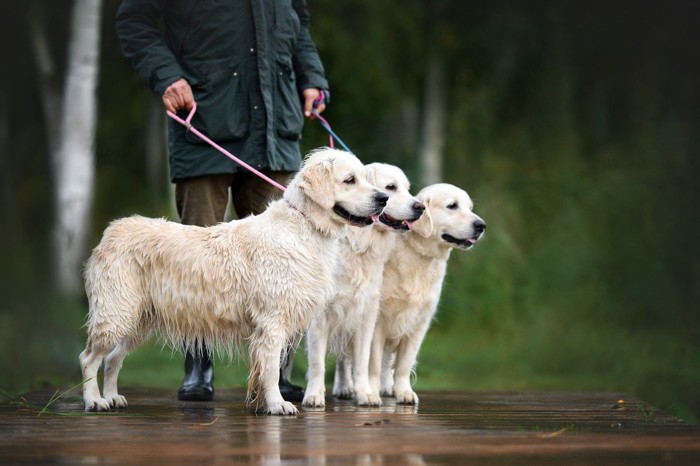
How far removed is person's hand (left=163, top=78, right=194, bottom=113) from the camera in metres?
5.46

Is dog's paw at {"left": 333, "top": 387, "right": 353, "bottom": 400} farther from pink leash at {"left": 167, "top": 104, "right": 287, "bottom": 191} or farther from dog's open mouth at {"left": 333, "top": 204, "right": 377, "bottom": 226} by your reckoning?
dog's open mouth at {"left": 333, "top": 204, "right": 377, "bottom": 226}

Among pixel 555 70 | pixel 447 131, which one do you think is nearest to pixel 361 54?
pixel 447 131

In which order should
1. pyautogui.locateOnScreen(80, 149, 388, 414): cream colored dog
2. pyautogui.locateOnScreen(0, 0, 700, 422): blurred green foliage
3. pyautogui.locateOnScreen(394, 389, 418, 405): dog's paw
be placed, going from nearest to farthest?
pyautogui.locateOnScreen(80, 149, 388, 414): cream colored dog < pyautogui.locateOnScreen(394, 389, 418, 405): dog's paw < pyautogui.locateOnScreen(0, 0, 700, 422): blurred green foliage

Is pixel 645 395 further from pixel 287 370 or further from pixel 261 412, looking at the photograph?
pixel 261 412

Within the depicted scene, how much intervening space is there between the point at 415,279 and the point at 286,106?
1.14 meters

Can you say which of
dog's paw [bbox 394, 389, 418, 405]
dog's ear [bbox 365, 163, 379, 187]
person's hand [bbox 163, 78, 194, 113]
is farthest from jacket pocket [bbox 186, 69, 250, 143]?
dog's paw [bbox 394, 389, 418, 405]

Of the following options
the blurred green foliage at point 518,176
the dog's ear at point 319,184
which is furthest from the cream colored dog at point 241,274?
the blurred green foliage at point 518,176

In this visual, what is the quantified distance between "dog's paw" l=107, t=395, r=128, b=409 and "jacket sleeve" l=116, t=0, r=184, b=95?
1513mm

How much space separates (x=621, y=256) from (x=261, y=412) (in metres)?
5.97

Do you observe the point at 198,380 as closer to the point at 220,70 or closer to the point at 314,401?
the point at 314,401

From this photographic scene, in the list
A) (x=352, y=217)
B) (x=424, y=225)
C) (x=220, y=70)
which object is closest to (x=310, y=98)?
(x=220, y=70)

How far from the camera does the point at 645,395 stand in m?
8.77

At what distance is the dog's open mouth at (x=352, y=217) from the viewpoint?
4.97 metres

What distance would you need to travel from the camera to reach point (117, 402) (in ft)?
17.1
